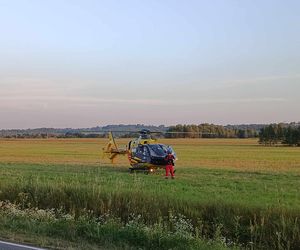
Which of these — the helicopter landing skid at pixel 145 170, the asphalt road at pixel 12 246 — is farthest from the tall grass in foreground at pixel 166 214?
the helicopter landing skid at pixel 145 170

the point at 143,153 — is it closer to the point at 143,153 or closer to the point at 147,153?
the point at 143,153

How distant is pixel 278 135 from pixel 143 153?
10315cm

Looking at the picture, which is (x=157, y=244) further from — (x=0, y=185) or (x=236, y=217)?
(x=0, y=185)

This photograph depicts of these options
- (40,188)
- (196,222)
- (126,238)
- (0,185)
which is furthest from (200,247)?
(0,185)

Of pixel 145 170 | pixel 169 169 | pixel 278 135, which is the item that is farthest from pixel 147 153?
pixel 278 135

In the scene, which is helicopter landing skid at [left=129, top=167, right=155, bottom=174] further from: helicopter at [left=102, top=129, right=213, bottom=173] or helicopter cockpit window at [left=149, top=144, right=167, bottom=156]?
helicopter cockpit window at [left=149, top=144, right=167, bottom=156]

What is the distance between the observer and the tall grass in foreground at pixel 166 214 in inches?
442

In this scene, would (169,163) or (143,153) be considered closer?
(169,163)

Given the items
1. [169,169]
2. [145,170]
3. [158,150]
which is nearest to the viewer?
[169,169]

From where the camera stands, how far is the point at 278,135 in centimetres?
13275

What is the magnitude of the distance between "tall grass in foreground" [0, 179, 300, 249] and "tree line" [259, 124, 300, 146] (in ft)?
377

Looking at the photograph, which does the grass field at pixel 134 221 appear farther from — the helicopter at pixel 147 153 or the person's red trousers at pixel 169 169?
the helicopter at pixel 147 153

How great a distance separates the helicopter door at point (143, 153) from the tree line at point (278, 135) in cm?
9521

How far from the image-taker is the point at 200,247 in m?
9.28
